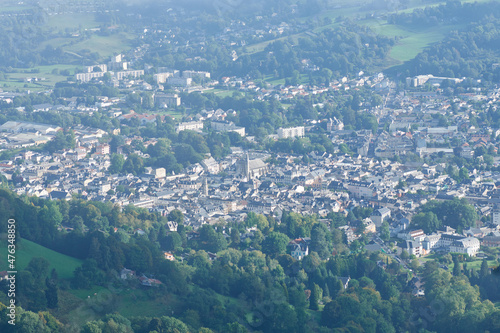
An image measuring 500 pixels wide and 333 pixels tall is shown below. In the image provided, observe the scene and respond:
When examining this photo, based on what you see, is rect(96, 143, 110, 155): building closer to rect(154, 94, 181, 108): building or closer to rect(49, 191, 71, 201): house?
rect(49, 191, 71, 201): house

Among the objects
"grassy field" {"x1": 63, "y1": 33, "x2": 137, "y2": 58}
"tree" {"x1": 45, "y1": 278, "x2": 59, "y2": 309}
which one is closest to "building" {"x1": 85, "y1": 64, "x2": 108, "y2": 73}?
"grassy field" {"x1": 63, "y1": 33, "x2": 137, "y2": 58}

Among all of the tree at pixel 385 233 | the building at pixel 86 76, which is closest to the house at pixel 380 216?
the tree at pixel 385 233

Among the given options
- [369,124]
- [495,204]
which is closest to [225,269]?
[495,204]

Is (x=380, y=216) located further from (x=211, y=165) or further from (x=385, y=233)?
(x=211, y=165)

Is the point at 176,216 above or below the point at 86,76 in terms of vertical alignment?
above

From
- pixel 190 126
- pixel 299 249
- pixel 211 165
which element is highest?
pixel 299 249

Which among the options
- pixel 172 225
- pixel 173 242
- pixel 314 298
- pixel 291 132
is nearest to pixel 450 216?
pixel 172 225

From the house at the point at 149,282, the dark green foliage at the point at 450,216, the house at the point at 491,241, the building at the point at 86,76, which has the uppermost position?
the house at the point at 149,282

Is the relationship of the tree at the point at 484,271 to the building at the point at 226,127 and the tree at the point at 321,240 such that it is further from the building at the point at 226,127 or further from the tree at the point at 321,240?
the building at the point at 226,127
